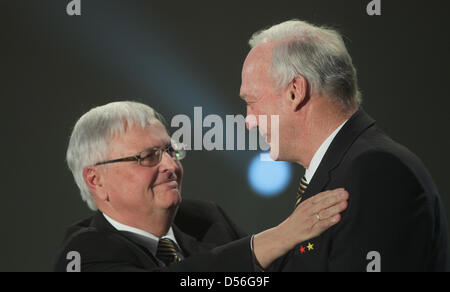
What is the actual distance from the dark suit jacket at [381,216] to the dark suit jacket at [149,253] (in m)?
0.21

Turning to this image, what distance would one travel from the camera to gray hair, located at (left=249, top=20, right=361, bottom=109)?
77.1 inches

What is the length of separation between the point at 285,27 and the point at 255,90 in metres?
0.24

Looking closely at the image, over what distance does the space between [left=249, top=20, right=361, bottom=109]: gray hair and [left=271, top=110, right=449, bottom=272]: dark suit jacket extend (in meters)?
0.21

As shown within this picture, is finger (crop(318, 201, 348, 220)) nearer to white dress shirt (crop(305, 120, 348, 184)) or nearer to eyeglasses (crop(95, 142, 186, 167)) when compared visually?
white dress shirt (crop(305, 120, 348, 184))

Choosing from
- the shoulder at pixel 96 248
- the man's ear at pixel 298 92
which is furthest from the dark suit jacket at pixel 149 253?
the man's ear at pixel 298 92

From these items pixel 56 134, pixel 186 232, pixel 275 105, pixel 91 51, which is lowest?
pixel 186 232

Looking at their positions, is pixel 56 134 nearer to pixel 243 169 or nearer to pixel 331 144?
pixel 243 169

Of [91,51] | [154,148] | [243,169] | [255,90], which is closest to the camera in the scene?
[255,90]

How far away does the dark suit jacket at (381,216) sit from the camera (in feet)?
5.56

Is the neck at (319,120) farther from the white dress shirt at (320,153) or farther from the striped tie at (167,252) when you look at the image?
the striped tie at (167,252)

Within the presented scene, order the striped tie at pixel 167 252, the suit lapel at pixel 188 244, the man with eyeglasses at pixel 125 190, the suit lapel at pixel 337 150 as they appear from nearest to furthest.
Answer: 1. the suit lapel at pixel 337 150
2. the man with eyeglasses at pixel 125 190
3. the striped tie at pixel 167 252
4. the suit lapel at pixel 188 244

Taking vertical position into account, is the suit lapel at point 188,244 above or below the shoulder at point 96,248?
below
